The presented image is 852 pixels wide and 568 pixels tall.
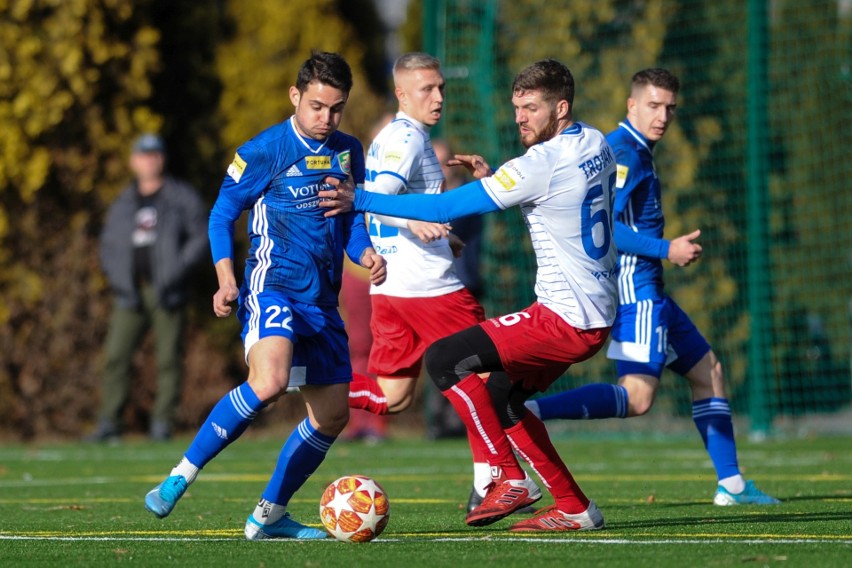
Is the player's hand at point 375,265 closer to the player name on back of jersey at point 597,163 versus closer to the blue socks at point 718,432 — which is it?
the player name on back of jersey at point 597,163

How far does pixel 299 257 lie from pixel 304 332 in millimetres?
343

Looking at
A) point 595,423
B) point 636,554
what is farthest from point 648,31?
point 636,554

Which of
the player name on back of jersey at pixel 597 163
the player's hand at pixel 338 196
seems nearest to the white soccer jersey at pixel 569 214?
the player name on back of jersey at pixel 597 163

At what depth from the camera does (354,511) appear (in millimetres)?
6340

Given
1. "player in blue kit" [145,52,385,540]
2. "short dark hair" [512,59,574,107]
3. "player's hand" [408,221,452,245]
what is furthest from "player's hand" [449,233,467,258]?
"short dark hair" [512,59,574,107]

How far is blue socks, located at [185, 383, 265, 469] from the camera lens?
645 cm

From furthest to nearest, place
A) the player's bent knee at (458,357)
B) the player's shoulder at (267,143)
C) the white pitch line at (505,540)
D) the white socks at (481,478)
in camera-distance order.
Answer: the white socks at (481,478) → the player's shoulder at (267,143) → the player's bent knee at (458,357) → the white pitch line at (505,540)

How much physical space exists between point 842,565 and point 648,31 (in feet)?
36.3

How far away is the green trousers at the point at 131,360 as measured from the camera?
561 inches

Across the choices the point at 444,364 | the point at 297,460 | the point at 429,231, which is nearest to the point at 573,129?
the point at 429,231

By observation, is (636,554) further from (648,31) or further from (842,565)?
(648,31)

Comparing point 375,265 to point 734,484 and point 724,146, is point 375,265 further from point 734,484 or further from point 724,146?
point 724,146

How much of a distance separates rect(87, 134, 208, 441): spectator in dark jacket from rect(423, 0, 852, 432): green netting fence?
3.08m

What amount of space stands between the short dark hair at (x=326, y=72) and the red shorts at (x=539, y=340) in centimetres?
126
